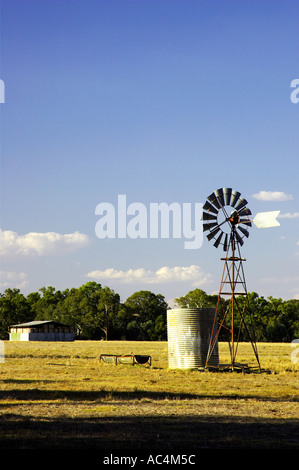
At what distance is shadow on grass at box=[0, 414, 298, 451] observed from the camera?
1271 cm

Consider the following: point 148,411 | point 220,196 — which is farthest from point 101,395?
point 220,196

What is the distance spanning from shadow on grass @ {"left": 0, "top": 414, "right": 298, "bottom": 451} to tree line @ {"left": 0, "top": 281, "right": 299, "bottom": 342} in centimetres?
10163

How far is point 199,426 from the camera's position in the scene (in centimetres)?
1541

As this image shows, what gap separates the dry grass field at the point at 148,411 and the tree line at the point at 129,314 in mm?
89437

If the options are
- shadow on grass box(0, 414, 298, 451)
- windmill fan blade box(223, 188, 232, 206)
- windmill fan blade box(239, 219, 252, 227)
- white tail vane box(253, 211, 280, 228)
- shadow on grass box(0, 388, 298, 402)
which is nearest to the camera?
shadow on grass box(0, 414, 298, 451)

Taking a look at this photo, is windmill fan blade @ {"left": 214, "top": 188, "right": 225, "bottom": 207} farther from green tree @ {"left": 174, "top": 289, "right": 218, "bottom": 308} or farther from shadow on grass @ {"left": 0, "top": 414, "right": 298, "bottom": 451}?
green tree @ {"left": 174, "top": 289, "right": 218, "bottom": 308}

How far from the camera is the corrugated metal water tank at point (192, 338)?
35.4 metres

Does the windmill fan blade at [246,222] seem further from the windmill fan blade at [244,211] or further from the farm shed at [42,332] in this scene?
the farm shed at [42,332]

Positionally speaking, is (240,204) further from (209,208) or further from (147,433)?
(147,433)

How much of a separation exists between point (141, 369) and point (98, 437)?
→ 75.5 ft

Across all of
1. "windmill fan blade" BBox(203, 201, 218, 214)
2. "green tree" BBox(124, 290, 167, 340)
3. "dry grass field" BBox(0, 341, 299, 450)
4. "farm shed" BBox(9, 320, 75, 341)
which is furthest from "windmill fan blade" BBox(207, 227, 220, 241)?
"green tree" BBox(124, 290, 167, 340)

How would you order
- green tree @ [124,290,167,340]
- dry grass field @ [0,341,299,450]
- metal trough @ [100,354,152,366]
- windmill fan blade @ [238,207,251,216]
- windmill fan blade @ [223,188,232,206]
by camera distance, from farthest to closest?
green tree @ [124,290,167,340] → metal trough @ [100,354,152,366] → windmill fan blade @ [238,207,251,216] → windmill fan blade @ [223,188,232,206] → dry grass field @ [0,341,299,450]
